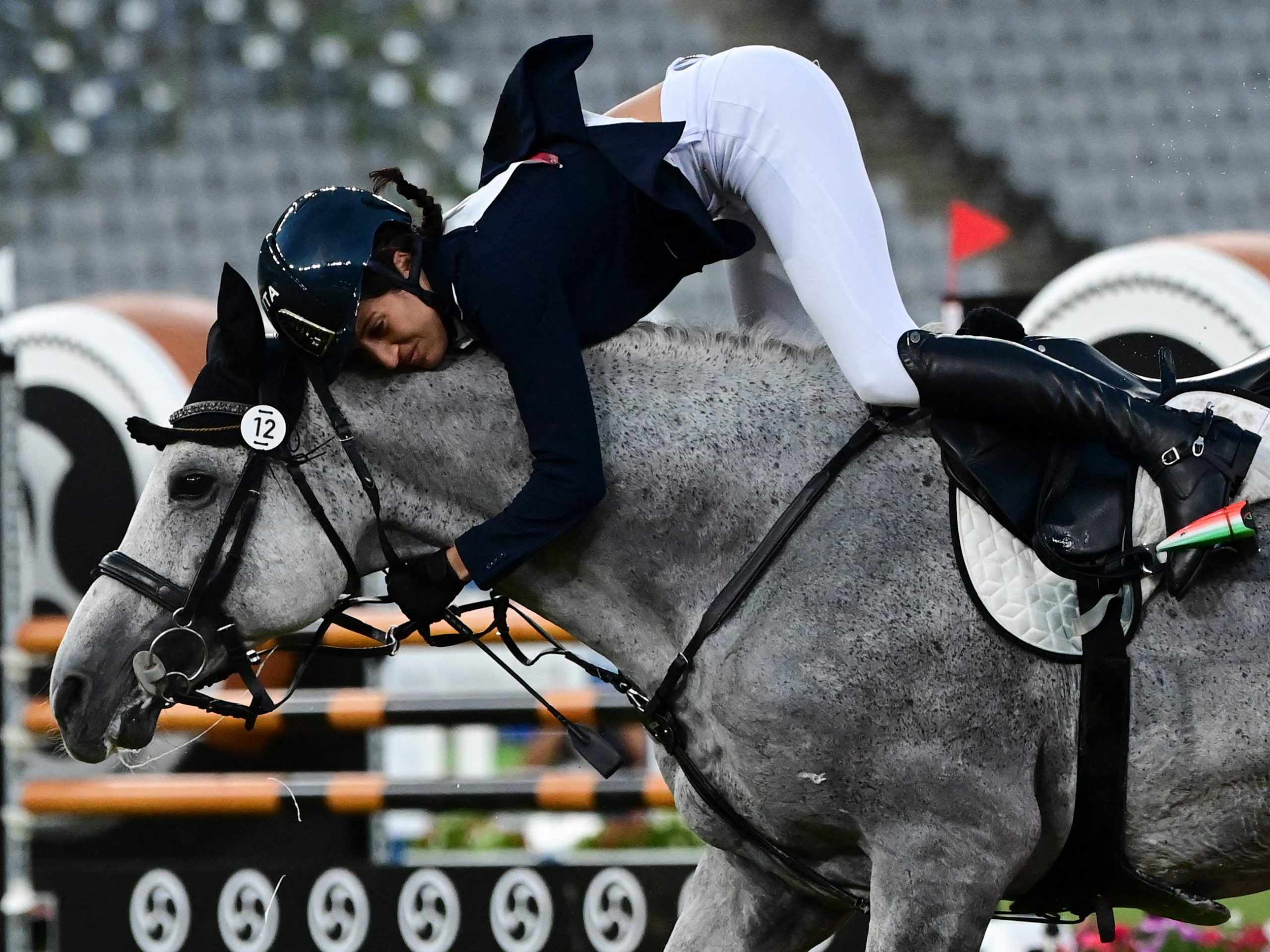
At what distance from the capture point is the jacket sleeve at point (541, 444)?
2217mm

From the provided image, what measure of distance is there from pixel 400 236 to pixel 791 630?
809mm

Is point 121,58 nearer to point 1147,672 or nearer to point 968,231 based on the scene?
point 968,231

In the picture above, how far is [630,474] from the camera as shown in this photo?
236 centimetres

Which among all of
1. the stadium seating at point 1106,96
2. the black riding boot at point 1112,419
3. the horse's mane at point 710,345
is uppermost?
the stadium seating at point 1106,96

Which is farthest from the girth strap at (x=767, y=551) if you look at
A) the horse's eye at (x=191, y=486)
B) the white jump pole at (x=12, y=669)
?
the white jump pole at (x=12, y=669)

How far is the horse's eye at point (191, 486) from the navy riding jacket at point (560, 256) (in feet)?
1.32

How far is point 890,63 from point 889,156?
51 centimetres

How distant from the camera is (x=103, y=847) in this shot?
4586 mm

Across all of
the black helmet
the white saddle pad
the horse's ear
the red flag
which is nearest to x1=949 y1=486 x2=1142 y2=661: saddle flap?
the white saddle pad

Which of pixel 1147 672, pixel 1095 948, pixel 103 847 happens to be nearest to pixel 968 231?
pixel 1095 948

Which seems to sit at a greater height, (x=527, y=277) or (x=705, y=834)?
(x=527, y=277)

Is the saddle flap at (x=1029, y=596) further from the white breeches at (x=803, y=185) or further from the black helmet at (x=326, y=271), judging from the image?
the black helmet at (x=326, y=271)

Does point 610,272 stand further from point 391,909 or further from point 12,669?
point 12,669

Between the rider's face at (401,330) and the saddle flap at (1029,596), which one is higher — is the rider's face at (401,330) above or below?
above
